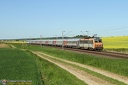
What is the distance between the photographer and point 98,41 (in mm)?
78000

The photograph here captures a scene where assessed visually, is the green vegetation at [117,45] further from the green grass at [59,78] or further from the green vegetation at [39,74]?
the green grass at [59,78]

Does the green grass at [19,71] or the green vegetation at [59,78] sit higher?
the green grass at [19,71]

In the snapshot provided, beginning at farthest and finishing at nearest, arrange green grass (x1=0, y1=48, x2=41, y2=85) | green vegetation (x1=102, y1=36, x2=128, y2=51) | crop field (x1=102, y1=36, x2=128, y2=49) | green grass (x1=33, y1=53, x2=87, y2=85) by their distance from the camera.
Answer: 1. crop field (x1=102, y1=36, x2=128, y2=49)
2. green vegetation (x1=102, y1=36, x2=128, y2=51)
3. green grass (x1=33, y1=53, x2=87, y2=85)
4. green grass (x1=0, y1=48, x2=41, y2=85)

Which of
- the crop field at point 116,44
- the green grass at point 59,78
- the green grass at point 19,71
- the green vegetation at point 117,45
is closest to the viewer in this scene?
the green grass at point 19,71

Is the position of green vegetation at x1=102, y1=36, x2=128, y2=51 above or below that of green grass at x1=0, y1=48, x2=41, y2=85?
below

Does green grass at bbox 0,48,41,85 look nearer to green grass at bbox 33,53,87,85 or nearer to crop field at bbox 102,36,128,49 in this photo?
green grass at bbox 33,53,87,85

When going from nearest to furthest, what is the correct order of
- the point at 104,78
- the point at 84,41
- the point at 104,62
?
the point at 104,78 → the point at 104,62 → the point at 84,41

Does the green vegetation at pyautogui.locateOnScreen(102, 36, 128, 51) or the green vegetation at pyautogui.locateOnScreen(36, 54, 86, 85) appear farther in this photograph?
the green vegetation at pyautogui.locateOnScreen(102, 36, 128, 51)

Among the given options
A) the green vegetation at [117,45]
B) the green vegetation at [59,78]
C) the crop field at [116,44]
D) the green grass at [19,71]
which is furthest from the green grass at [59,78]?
the crop field at [116,44]

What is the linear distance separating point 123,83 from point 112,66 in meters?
11.2

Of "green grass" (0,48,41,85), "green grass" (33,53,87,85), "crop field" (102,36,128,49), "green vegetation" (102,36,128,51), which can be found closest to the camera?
"green grass" (0,48,41,85)

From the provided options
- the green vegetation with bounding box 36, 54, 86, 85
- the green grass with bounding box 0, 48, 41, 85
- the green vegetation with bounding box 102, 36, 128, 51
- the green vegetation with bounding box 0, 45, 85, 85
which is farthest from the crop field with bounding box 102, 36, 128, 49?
the green vegetation with bounding box 36, 54, 86, 85

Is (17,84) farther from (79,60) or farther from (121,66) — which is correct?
(79,60)

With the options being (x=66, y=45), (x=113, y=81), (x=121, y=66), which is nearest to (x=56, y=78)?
(x=113, y=81)
